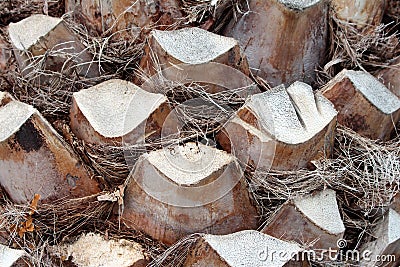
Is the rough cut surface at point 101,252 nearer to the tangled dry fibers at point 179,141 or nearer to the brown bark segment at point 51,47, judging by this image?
the tangled dry fibers at point 179,141

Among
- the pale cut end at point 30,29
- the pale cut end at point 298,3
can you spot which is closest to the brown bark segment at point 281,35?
the pale cut end at point 298,3

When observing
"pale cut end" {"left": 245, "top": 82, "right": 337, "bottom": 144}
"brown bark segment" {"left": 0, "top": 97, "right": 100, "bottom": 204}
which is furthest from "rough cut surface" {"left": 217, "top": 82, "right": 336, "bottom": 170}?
"brown bark segment" {"left": 0, "top": 97, "right": 100, "bottom": 204}

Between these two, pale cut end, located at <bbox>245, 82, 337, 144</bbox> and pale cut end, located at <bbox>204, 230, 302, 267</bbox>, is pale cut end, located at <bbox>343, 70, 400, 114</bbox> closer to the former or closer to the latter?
pale cut end, located at <bbox>245, 82, 337, 144</bbox>

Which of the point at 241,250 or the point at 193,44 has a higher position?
the point at 193,44

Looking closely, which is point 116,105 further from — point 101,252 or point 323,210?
point 323,210

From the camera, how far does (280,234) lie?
957 mm

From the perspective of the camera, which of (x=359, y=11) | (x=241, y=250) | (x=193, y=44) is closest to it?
(x=241, y=250)

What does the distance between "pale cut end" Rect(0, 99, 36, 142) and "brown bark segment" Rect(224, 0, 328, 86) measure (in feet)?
1.13

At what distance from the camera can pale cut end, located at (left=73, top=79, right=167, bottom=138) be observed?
0.93 m

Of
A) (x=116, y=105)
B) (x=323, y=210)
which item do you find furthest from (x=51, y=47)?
(x=323, y=210)

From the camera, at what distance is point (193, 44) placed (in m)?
0.98

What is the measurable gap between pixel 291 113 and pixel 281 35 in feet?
0.45

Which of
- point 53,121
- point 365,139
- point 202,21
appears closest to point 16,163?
point 53,121

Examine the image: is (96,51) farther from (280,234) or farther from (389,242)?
(389,242)
